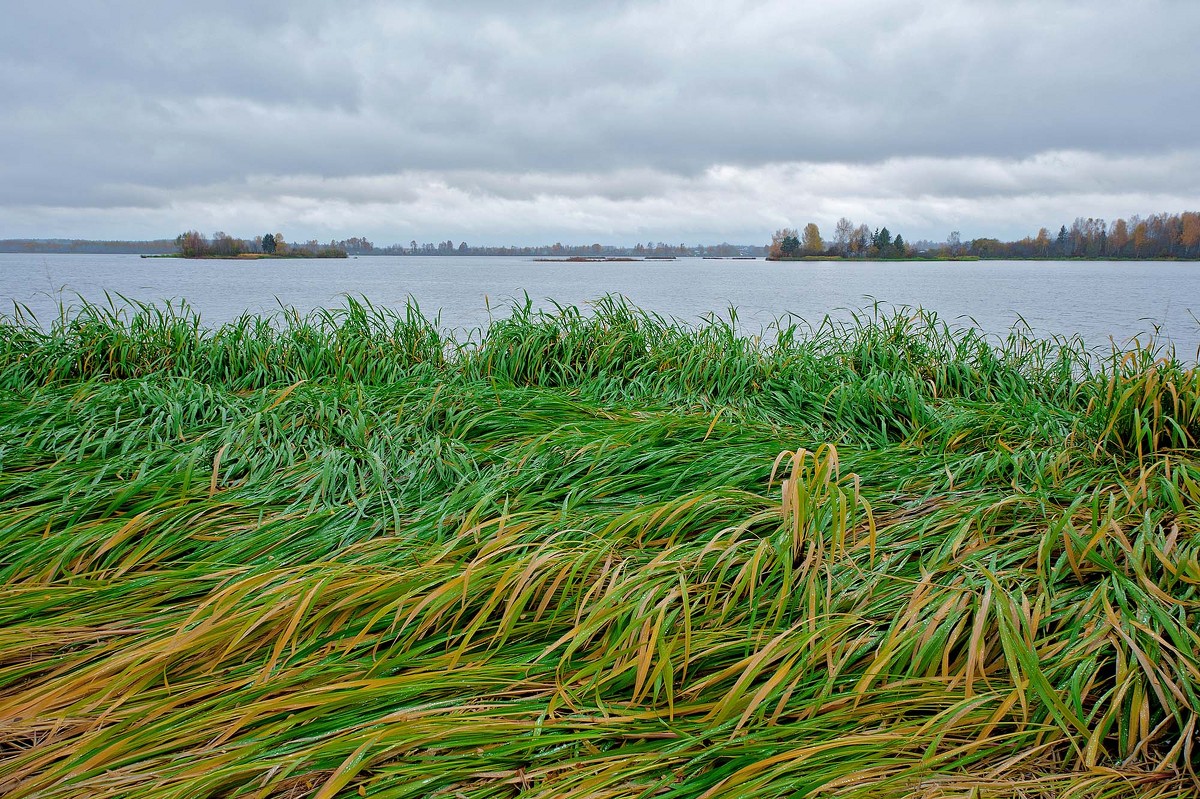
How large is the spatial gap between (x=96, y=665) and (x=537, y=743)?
3.89 feet

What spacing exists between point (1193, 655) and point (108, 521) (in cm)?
328

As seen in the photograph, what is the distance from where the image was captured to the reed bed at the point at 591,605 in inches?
55.9

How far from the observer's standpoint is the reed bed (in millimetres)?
1419

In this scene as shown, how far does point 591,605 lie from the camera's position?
1902mm

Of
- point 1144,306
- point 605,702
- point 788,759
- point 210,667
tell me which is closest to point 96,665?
point 210,667

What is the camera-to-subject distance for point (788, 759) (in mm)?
1409

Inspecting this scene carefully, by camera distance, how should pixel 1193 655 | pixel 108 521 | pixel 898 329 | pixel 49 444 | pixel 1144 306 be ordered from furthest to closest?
pixel 1144 306, pixel 898 329, pixel 49 444, pixel 108 521, pixel 1193 655

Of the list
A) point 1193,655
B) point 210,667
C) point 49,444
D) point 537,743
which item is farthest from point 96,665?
point 1193,655

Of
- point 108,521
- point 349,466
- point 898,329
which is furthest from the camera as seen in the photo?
point 898,329

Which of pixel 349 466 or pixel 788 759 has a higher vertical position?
pixel 349 466

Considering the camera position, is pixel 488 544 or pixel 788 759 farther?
pixel 488 544

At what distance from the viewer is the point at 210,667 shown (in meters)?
1.73

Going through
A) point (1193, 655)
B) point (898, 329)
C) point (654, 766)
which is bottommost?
point (654, 766)

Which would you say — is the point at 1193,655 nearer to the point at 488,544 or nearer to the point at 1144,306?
the point at 488,544
